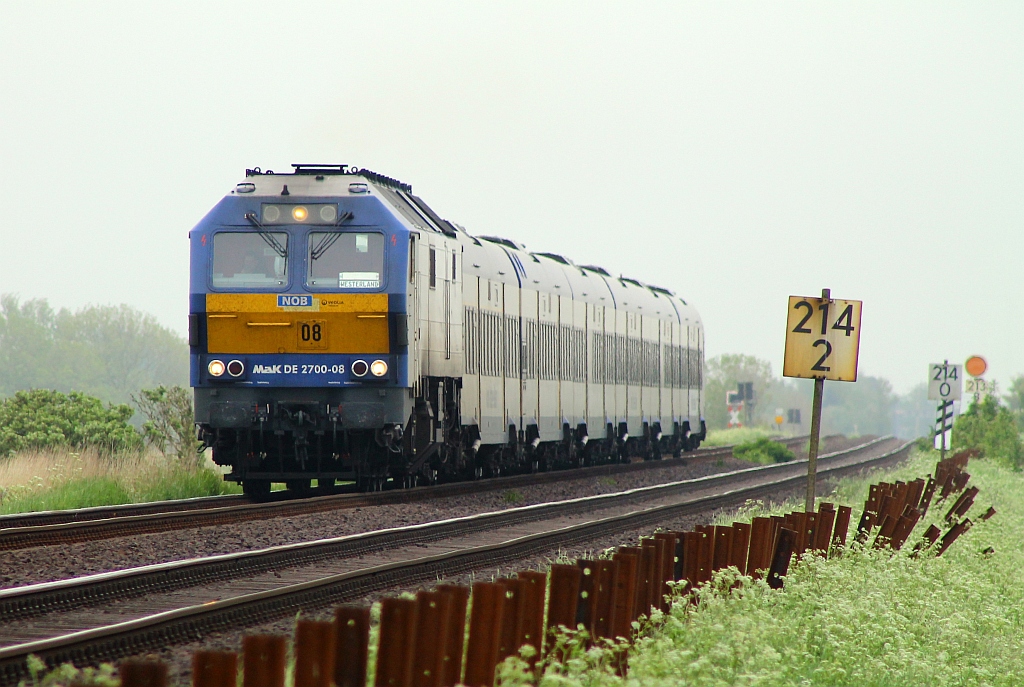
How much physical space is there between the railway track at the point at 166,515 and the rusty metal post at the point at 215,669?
25.7 feet

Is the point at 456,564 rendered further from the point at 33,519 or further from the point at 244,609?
the point at 33,519

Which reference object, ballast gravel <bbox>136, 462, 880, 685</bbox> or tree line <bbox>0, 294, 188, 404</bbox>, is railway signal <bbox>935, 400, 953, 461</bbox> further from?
tree line <bbox>0, 294, 188, 404</bbox>

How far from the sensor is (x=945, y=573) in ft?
38.8

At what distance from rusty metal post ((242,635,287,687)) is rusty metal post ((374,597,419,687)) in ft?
2.71

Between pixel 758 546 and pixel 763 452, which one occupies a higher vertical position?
pixel 758 546

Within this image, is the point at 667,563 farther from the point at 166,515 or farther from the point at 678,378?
the point at 678,378

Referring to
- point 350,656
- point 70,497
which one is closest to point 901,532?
point 350,656

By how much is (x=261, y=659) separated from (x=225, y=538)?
27.6 feet

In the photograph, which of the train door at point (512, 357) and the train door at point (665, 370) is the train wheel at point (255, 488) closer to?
the train door at point (512, 357)

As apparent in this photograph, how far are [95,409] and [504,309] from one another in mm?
9024

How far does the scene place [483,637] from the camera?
5141 millimetres

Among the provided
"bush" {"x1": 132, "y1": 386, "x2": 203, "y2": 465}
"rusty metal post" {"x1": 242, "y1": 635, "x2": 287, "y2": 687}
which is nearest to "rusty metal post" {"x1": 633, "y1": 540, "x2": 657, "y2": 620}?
"rusty metal post" {"x1": 242, "y1": 635, "x2": 287, "y2": 687}

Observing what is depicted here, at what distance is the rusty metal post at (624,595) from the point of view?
648 cm

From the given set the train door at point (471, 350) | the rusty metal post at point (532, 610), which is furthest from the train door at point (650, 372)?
the rusty metal post at point (532, 610)
